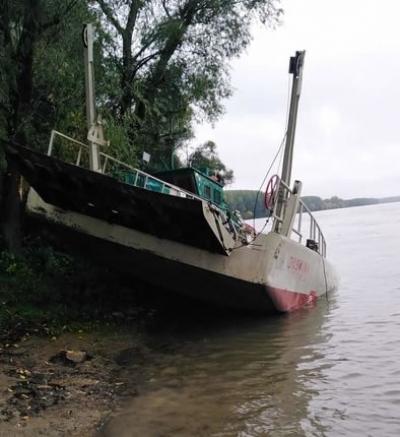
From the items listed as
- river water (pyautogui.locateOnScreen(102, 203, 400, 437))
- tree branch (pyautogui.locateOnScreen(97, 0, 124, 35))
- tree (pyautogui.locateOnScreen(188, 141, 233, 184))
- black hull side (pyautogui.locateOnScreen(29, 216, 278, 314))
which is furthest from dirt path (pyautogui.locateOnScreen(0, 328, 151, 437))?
tree (pyautogui.locateOnScreen(188, 141, 233, 184))

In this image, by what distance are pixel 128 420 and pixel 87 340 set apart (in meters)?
3.12

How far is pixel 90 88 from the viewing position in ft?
29.0

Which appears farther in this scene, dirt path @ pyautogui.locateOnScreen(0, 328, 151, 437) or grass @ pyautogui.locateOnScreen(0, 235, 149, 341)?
grass @ pyautogui.locateOnScreen(0, 235, 149, 341)

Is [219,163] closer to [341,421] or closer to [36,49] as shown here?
[36,49]

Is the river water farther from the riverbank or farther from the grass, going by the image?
the grass

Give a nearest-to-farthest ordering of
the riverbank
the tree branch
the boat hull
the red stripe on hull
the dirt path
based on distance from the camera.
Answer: the dirt path → the riverbank → the boat hull → the red stripe on hull → the tree branch

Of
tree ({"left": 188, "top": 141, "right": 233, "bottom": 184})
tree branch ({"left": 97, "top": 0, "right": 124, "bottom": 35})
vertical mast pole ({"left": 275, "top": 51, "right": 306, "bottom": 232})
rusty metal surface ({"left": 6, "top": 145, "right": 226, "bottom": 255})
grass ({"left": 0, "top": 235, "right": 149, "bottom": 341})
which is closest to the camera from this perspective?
rusty metal surface ({"left": 6, "top": 145, "right": 226, "bottom": 255})

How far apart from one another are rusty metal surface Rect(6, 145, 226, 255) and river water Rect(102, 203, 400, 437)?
175 cm

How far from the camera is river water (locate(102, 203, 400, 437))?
17.6 ft

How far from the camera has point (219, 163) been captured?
1146 inches

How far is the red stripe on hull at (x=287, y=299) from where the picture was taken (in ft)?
33.6

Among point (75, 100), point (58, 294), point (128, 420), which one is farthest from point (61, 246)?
point (128, 420)

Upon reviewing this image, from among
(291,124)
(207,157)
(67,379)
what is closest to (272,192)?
(291,124)

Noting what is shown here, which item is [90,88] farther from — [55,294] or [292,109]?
[292,109]
